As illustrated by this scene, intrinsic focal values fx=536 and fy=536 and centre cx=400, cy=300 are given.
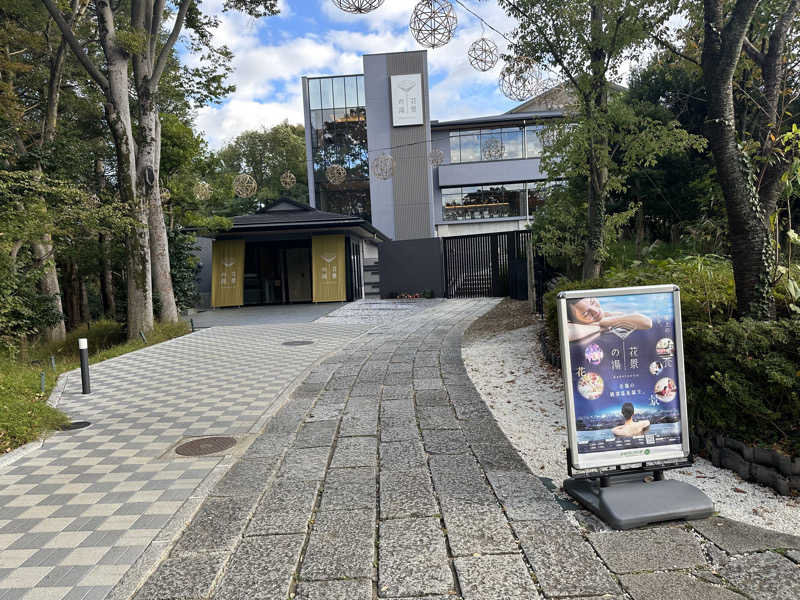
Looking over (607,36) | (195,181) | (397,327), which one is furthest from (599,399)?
(195,181)

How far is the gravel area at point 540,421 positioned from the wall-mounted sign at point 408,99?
2285 cm

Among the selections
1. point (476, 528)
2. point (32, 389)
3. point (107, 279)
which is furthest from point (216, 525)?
point (107, 279)

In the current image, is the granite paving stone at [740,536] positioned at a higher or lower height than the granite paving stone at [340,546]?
lower

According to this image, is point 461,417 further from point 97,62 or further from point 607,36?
point 97,62

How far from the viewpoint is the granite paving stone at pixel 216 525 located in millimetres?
2855

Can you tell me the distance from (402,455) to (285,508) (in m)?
1.11

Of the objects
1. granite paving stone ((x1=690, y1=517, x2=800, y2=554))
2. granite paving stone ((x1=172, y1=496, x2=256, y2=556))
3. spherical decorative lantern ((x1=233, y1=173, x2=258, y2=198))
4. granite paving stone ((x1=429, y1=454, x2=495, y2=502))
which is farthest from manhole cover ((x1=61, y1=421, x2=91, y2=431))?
spherical decorative lantern ((x1=233, y1=173, x2=258, y2=198))

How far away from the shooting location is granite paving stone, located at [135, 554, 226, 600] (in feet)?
→ 8.01

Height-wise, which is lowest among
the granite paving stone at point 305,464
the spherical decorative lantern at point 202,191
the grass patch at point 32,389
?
the granite paving stone at point 305,464

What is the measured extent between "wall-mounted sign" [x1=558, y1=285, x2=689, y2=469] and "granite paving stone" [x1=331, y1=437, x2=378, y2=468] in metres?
1.60

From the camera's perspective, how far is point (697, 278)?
5152 mm

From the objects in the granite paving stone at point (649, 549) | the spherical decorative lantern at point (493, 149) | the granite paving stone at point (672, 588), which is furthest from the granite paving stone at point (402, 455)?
the spherical decorative lantern at point (493, 149)

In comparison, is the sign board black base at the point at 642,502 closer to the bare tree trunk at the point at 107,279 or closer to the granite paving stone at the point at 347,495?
the granite paving stone at the point at 347,495

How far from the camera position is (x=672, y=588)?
2354 millimetres
